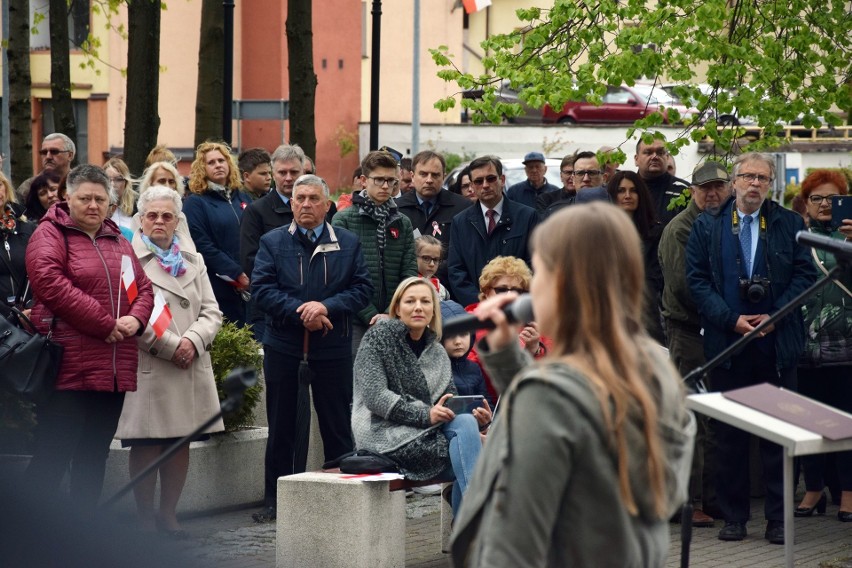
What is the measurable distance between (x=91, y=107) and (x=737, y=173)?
104 ft

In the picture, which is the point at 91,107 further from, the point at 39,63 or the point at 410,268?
the point at 410,268

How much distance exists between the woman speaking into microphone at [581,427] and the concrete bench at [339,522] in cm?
452

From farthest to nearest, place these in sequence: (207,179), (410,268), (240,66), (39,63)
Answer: (240,66), (39,63), (207,179), (410,268)

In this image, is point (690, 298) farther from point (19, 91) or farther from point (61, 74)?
point (61, 74)

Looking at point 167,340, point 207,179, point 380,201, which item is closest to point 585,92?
point 380,201

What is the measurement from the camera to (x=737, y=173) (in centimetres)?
889

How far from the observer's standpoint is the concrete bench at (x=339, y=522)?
7.61m

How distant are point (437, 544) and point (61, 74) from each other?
1072 centimetres

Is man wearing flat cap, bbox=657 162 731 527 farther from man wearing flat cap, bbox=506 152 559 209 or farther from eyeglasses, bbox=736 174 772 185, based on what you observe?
man wearing flat cap, bbox=506 152 559 209

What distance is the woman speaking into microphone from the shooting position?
3014 millimetres

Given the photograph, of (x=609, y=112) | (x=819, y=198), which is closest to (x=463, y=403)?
(x=819, y=198)

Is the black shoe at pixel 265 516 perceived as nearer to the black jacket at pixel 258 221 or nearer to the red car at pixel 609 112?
the black jacket at pixel 258 221

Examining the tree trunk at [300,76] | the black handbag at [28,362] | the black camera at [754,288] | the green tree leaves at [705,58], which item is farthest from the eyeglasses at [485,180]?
the tree trunk at [300,76]

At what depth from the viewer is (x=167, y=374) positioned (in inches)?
337
